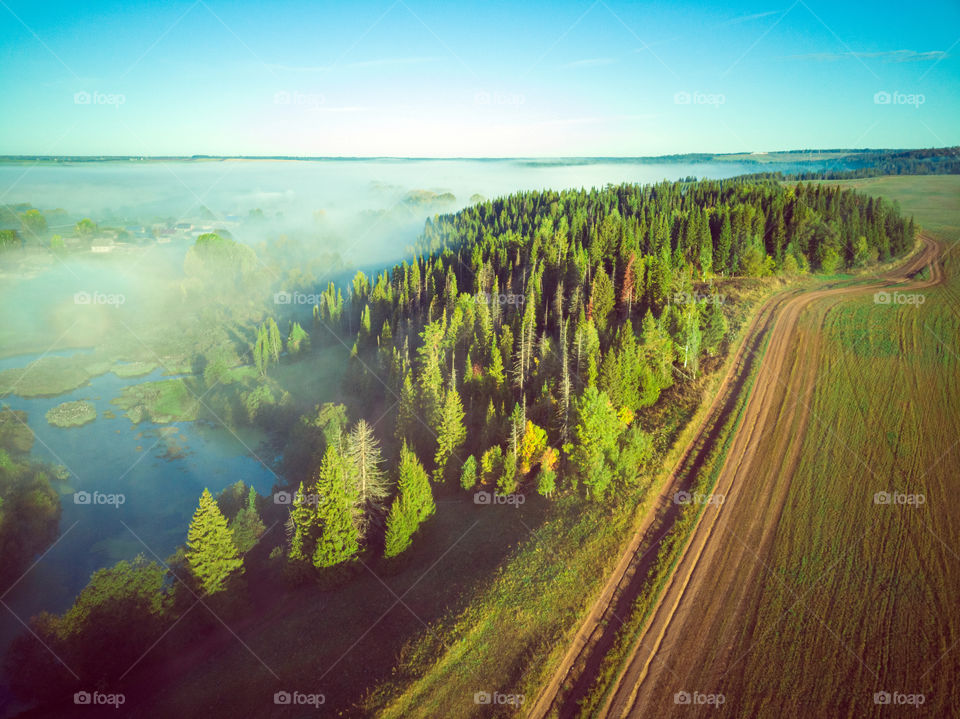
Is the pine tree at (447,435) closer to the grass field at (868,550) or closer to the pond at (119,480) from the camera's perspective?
the pond at (119,480)

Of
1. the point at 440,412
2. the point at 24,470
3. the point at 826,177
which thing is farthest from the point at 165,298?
the point at 826,177

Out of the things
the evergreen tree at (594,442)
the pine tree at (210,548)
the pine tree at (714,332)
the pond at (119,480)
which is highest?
the pine tree at (714,332)

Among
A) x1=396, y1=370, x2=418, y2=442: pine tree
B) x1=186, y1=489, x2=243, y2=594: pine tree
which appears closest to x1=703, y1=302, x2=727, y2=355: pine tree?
x1=396, y1=370, x2=418, y2=442: pine tree

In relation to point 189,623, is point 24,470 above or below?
above

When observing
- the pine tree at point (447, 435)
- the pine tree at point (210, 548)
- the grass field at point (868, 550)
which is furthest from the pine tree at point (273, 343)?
the grass field at point (868, 550)

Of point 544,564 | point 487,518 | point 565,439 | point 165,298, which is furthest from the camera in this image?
point 165,298

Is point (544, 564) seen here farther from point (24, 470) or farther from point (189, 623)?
point (24, 470)
